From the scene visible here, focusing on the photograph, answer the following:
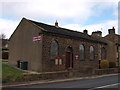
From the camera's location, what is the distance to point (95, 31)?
4538 cm

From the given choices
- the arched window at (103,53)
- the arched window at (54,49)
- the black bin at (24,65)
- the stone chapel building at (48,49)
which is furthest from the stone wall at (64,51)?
the arched window at (103,53)

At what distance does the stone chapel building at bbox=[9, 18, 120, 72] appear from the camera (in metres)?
24.3

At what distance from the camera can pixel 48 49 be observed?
24.7 meters

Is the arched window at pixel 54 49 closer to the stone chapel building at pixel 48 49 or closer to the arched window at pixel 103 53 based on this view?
the stone chapel building at pixel 48 49

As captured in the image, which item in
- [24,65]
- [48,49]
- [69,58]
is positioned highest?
[48,49]

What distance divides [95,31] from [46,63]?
23656 millimetres

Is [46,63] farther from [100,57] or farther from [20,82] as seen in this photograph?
[100,57]

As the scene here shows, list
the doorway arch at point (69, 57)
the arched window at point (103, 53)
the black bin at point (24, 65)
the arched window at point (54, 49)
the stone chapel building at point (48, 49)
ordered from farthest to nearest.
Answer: the arched window at point (103, 53), the doorway arch at point (69, 57), the arched window at point (54, 49), the black bin at point (24, 65), the stone chapel building at point (48, 49)

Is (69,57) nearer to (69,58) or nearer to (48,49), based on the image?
(69,58)

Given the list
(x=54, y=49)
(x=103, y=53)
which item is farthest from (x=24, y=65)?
(x=103, y=53)

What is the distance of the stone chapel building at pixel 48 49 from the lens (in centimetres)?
2428

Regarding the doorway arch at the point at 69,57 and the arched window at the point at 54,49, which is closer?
the arched window at the point at 54,49

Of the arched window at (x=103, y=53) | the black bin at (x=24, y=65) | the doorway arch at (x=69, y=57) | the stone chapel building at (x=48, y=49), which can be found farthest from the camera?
the arched window at (x=103, y=53)

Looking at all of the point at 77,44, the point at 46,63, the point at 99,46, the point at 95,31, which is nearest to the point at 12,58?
the point at 46,63
